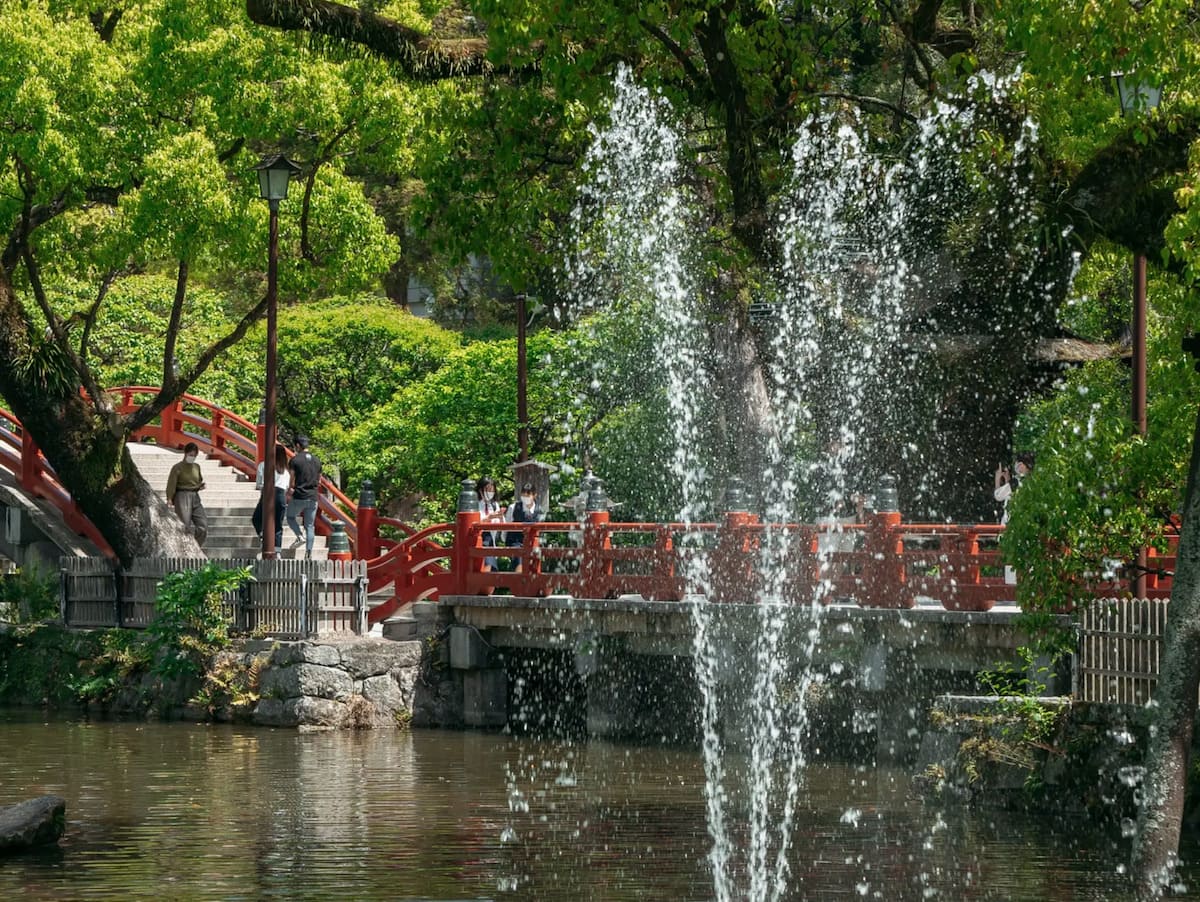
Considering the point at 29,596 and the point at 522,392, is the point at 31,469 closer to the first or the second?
the point at 29,596

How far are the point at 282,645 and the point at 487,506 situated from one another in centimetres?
386

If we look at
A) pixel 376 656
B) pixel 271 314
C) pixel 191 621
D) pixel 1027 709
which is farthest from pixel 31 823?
pixel 271 314

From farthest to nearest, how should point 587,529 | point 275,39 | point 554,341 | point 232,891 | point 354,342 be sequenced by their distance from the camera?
point 354,342, point 554,341, point 275,39, point 587,529, point 232,891

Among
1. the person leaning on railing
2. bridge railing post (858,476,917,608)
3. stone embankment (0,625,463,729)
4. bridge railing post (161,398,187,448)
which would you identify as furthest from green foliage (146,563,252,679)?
bridge railing post (858,476,917,608)

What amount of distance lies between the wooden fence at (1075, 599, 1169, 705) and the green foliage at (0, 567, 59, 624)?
17200mm

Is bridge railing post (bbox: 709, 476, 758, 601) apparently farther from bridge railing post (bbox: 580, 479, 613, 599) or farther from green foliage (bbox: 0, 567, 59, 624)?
green foliage (bbox: 0, 567, 59, 624)

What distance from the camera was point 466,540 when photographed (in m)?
26.8

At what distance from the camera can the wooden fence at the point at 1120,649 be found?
55.9ft

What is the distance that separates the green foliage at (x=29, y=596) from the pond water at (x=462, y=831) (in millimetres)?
6790

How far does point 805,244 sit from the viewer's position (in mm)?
25609

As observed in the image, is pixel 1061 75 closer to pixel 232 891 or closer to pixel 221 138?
pixel 232 891

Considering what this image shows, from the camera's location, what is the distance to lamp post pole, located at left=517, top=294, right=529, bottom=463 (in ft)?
102

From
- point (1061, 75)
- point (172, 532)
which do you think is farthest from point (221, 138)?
point (1061, 75)

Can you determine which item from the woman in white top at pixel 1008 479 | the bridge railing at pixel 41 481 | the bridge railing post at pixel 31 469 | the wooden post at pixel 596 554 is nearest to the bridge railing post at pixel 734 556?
the wooden post at pixel 596 554
